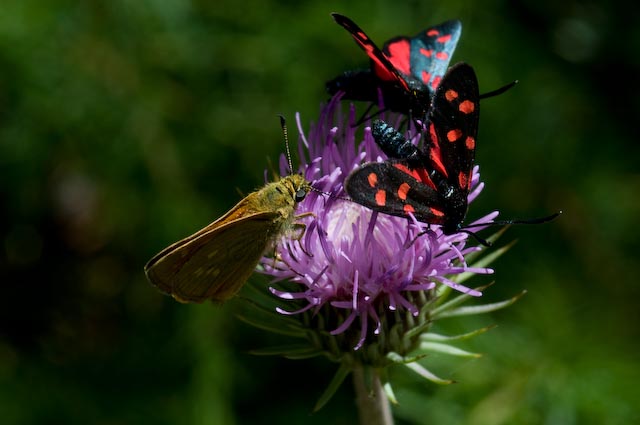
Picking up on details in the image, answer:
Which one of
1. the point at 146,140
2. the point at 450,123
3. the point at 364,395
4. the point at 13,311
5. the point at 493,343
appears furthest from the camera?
the point at 13,311

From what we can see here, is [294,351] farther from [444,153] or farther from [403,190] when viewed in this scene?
[444,153]

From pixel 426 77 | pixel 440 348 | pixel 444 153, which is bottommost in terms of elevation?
pixel 440 348

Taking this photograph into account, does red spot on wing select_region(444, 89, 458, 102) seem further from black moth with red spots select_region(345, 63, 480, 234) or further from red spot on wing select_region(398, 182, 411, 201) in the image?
red spot on wing select_region(398, 182, 411, 201)

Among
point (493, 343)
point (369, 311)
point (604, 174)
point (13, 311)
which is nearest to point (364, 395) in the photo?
point (369, 311)

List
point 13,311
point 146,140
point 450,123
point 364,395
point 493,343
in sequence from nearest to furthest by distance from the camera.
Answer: point 450,123 < point 364,395 < point 493,343 < point 146,140 < point 13,311

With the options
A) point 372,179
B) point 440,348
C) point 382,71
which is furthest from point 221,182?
point 372,179

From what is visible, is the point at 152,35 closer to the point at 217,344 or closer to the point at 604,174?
the point at 217,344
